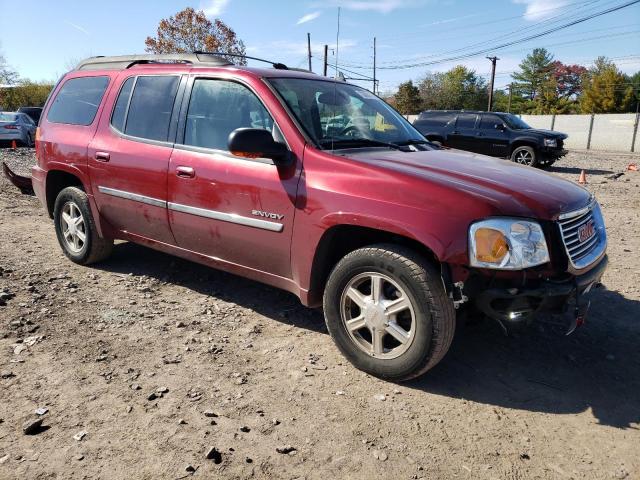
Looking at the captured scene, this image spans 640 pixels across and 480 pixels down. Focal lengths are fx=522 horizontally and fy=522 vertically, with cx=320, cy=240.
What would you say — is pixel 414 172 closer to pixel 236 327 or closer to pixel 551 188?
pixel 551 188

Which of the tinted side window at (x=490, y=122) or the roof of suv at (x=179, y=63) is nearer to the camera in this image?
the roof of suv at (x=179, y=63)

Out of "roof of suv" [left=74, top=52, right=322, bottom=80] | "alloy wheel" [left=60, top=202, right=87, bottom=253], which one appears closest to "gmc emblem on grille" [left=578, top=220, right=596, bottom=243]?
"roof of suv" [left=74, top=52, right=322, bottom=80]

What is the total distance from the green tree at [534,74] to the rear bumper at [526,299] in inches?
3452

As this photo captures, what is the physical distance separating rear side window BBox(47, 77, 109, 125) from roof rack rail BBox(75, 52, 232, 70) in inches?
6.7

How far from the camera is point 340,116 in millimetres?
3816

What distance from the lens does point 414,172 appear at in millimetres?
3072

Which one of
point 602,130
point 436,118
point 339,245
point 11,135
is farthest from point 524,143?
point 602,130

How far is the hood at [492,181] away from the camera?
284 cm

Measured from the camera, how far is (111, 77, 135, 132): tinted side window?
4.52 metres

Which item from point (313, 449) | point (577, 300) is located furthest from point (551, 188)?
point (313, 449)

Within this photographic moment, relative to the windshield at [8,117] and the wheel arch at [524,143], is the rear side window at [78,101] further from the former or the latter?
the windshield at [8,117]

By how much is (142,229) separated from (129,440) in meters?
2.27

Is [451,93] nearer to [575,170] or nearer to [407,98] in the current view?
[407,98]

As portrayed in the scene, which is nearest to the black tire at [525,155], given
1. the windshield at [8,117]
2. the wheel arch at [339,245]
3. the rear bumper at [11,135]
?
the wheel arch at [339,245]
